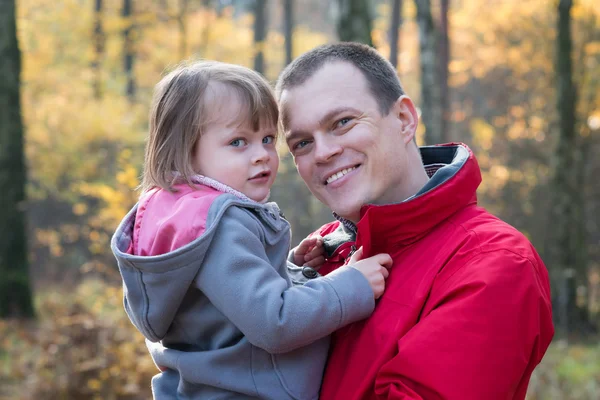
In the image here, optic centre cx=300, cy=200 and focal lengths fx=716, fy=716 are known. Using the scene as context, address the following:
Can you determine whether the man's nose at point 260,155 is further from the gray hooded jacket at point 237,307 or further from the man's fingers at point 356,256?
the man's fingers at point 356,256

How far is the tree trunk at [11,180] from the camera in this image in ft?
36.8

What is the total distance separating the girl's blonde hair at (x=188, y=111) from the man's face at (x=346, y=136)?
16 centimetres

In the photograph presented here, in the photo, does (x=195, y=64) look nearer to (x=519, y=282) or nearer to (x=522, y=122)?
(x=519, y=282)

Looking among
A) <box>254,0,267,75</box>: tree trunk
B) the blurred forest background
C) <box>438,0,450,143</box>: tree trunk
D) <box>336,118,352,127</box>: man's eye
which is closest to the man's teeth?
<box>336,118,352,127</box>: man's eye

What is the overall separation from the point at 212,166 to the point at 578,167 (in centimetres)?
1205

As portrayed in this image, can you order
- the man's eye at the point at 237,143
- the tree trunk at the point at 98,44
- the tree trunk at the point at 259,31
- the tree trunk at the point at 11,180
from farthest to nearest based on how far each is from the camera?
the tree trunk at the point at 259,31, the tree trunk at the point at 98,44, the tree trunk at the point at 11,180, the man's eye at the point at 237,143

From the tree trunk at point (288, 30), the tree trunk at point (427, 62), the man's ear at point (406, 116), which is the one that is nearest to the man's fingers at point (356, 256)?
the man's ear at point (406, 116)

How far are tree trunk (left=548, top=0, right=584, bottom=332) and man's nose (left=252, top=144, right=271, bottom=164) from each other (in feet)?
34.1

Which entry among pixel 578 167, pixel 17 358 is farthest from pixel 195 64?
pixel 578 167

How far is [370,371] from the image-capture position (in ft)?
7.07

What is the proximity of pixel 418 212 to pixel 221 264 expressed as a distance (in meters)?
0.68

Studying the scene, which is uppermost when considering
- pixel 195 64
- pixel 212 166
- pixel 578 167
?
pixel 195 64

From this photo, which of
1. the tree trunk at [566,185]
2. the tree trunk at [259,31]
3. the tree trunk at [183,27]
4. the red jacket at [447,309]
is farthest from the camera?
the tree trunk at [259,31]

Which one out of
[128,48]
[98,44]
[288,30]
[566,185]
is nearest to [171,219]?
[566,185]
